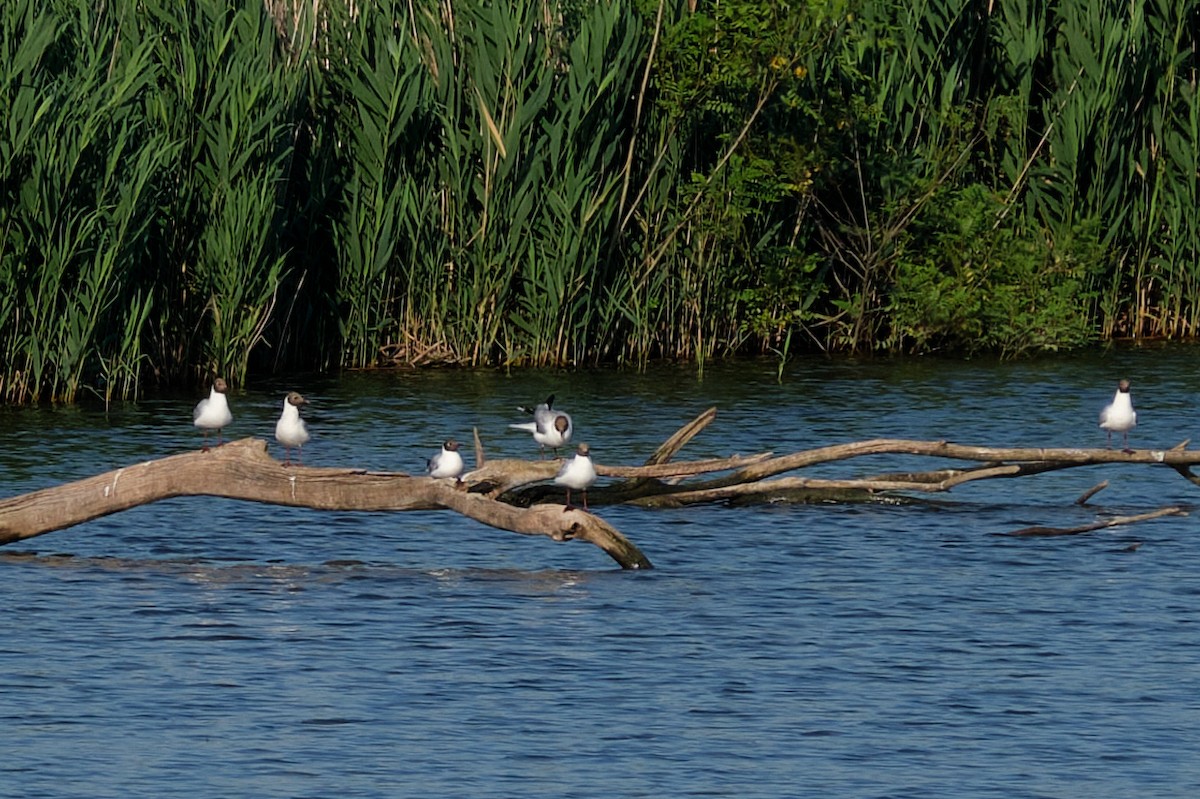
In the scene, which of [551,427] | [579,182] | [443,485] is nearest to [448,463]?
[443,485]

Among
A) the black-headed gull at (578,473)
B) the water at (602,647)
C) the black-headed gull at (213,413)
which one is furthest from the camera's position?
the black-headed gull at (213,413)

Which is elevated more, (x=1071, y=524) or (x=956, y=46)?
(x=956, y=46)

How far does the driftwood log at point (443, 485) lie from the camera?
15.0 m

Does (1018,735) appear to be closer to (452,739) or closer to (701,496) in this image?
(452,739)

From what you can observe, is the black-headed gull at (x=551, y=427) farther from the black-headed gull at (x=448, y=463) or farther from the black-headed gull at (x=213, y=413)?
the black-headed gull at (x=213, y=413)

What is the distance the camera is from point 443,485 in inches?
590

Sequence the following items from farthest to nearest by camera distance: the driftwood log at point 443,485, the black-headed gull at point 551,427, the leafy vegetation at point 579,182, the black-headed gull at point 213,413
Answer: the leafy vegetation at point 579,182 < the black-headed gull at point 213,413 < the black-headed gull at point 551,427 < the driftwood log at point 443,485

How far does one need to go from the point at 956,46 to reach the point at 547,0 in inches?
222

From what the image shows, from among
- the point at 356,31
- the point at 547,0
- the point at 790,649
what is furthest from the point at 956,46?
the point at 790,649

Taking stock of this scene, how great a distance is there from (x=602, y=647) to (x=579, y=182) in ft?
42.2

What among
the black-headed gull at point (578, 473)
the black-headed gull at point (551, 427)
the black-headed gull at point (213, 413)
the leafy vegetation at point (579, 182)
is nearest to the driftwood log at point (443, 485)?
the black-headed gull at point (578, 473)

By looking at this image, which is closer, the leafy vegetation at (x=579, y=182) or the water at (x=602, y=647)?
the water at (x=602, y=647)

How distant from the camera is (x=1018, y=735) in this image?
39.3 ft

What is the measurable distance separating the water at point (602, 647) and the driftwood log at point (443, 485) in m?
0.49
